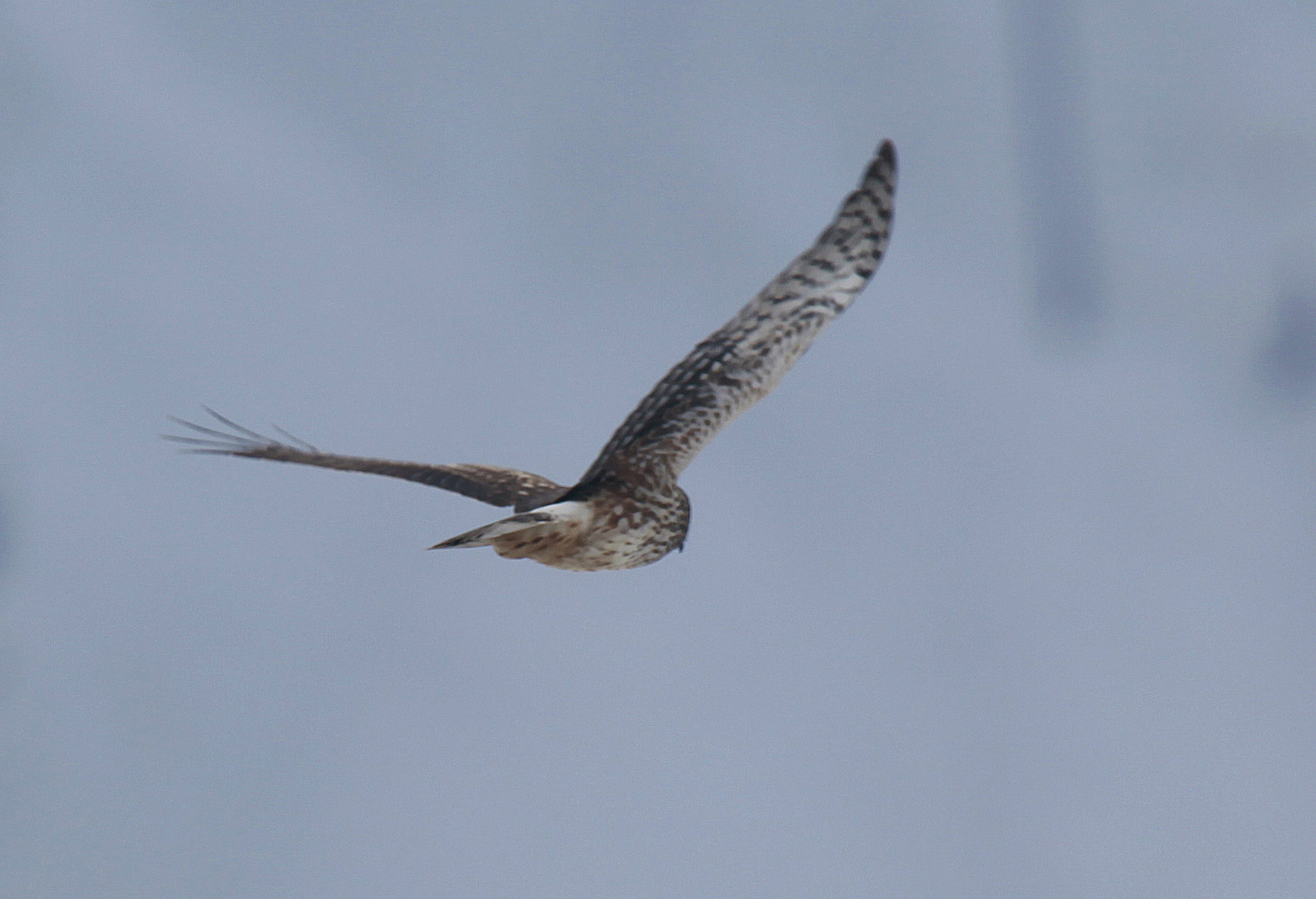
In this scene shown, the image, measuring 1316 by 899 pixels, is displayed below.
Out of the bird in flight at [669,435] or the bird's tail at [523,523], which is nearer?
the bird's tail at [523,523]

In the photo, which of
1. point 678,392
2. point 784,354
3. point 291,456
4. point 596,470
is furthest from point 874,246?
point 291,456

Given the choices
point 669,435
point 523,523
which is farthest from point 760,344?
point 523,523

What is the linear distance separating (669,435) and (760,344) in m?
1.14

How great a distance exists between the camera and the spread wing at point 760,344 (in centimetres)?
1118

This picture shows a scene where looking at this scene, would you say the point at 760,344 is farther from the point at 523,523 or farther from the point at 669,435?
the point at 523,523

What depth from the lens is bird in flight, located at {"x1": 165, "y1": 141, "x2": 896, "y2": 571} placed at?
10.5 m

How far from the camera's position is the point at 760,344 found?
38.1 ft

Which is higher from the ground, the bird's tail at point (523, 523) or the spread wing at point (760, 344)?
the spread wing at point (760, 344)

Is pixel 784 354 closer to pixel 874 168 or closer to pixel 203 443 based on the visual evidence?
pixel 874 168

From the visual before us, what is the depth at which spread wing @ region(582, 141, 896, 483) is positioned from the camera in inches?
440

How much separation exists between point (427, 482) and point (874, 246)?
4.36 meters

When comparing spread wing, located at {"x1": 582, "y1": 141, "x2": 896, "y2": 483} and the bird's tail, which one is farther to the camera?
spread wing, located at {"x1": 582, "y1": 141, "x2": 896, "y2": 483}

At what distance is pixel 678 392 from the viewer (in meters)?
11.4

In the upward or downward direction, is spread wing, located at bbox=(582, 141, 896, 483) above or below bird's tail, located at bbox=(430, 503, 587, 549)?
above
